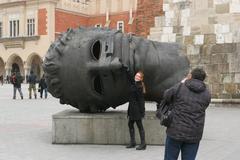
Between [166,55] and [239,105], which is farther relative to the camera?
[239,105]

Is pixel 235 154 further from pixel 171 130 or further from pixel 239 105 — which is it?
pixel 239 105

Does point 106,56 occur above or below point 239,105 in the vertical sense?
above

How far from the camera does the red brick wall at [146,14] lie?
18.7m

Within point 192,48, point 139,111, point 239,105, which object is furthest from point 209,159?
point 192,48

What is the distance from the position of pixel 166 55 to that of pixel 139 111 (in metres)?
1.42

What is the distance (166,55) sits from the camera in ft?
30.6

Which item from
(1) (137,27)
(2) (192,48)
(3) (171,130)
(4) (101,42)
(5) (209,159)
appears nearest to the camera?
(3) (171,130)

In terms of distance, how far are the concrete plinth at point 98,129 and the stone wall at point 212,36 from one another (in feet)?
26.5

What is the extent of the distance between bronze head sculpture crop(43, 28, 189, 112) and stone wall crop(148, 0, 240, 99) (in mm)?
7679

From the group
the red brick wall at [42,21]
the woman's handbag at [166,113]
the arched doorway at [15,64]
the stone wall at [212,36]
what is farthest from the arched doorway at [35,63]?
the woman's handbag at [166,113]

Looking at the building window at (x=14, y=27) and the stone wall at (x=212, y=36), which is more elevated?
the building window at (x=14, y=27)

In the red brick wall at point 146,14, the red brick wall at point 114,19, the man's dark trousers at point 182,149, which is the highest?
the red brick wall at point 114,19

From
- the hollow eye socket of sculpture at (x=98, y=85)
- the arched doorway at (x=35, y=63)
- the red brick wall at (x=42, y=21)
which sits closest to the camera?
the hollow eye socket of sculpture at (x=98, y=85)

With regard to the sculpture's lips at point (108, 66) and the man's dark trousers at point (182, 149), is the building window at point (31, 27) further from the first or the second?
the man's dark trousers at point (182, 149)
